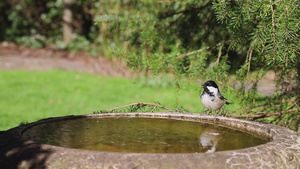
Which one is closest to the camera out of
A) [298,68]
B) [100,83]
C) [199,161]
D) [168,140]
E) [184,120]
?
[199,161]

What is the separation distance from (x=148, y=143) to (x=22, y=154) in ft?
2.48

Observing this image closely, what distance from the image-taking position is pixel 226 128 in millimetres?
2627

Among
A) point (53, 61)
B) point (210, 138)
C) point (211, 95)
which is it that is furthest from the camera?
point (53, 61)

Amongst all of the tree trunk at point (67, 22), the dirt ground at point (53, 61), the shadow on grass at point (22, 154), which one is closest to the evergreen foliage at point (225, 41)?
the shadow on grass at point (22, 154)

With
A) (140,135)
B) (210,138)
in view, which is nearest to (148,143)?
(140,135)

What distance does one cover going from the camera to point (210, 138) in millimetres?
2365

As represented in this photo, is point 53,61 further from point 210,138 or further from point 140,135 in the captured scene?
point 210,138

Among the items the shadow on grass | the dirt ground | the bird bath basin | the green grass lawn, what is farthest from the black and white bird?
the dirt ground

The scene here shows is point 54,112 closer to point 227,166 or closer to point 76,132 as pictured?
point 76,132

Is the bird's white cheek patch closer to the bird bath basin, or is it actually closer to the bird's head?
the bird's head

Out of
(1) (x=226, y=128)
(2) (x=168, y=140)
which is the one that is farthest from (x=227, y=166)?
(1) (x=226, y=128)

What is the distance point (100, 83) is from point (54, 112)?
2380mm

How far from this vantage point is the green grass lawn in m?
6.51

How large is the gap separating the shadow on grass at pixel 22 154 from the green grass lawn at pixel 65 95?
385 centimetres
